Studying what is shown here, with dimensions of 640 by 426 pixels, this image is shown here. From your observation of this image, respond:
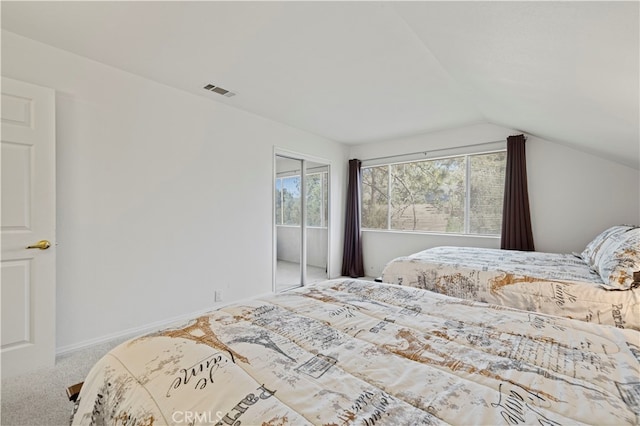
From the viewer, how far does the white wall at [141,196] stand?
2.35m

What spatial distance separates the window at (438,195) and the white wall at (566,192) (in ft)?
0.86

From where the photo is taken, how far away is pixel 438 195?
4.53m

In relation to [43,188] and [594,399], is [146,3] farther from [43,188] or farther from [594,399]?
[594,399]

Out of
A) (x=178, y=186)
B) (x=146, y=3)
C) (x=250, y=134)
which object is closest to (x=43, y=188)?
(x=178, y=186)

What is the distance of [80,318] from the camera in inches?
95.0

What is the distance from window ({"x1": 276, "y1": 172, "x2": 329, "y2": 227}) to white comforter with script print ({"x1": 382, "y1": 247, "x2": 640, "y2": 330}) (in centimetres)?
215

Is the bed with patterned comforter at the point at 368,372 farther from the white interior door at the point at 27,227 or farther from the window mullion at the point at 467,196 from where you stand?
the window mullion at the point at 467,196

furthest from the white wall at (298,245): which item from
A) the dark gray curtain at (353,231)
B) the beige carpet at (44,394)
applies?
the beige carpet at (44,394)

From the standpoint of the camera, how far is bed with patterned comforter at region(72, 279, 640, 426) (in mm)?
719

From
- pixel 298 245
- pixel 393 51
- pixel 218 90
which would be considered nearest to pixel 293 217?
pixel 298 245

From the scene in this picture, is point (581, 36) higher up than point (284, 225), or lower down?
higher up

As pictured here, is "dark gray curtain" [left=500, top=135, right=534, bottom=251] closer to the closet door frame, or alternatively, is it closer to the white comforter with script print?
the white comforter with script print

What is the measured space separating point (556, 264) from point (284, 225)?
134 inches

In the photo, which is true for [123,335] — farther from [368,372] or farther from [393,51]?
[393,51]
